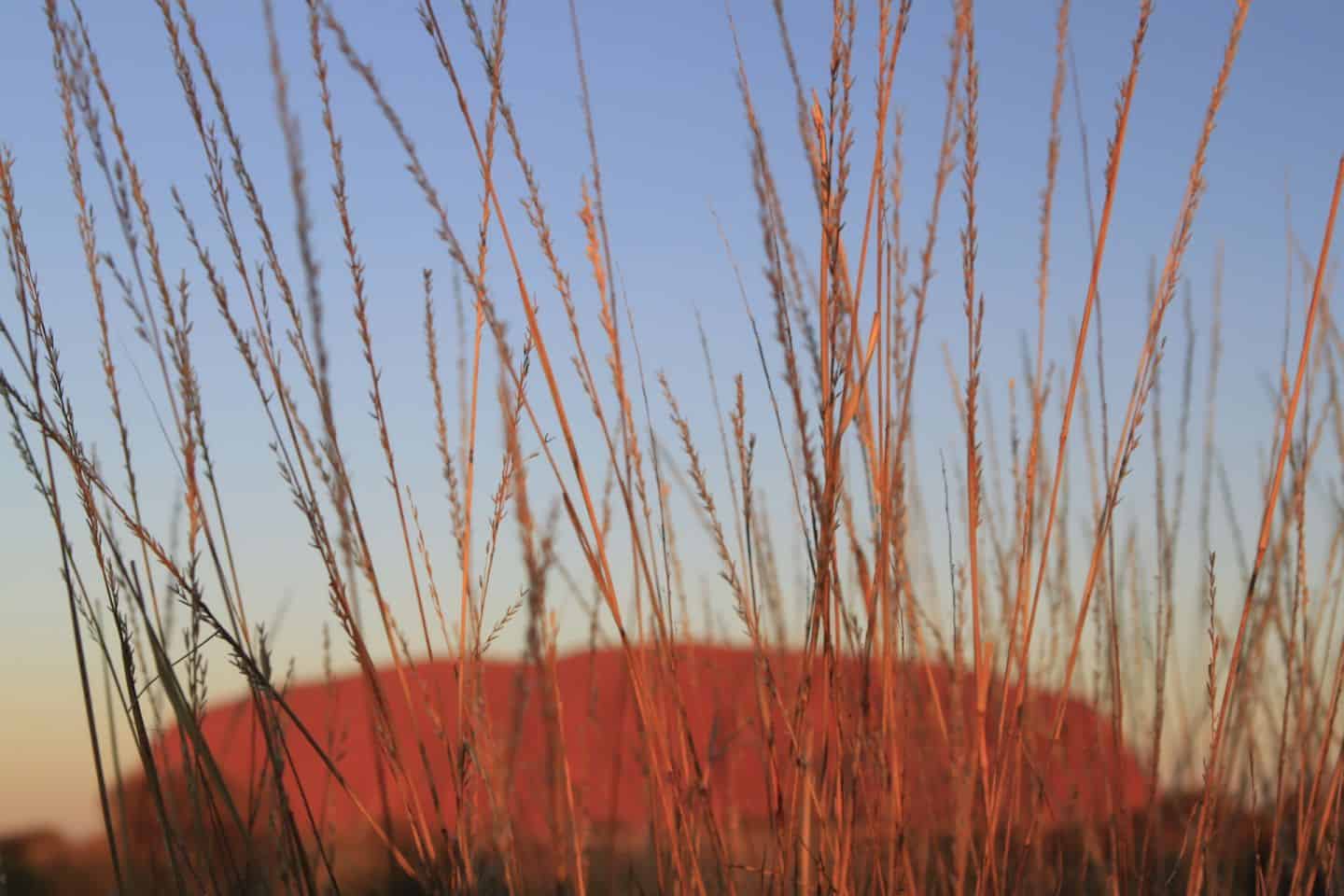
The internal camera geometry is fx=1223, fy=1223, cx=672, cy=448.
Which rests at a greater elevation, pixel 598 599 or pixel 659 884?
pixel 598 599

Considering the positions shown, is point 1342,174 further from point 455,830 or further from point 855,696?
point 455,830

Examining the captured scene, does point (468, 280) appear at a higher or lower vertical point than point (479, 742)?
higher

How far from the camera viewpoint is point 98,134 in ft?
4.45

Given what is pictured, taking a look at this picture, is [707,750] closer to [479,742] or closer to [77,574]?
[479,742]

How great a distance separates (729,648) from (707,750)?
0.77m

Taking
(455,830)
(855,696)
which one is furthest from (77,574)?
(855,696)

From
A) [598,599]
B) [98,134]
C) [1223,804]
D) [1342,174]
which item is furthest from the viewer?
[1223,804]

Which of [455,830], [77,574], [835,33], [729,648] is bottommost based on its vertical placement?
[455,830]

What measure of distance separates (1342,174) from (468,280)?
2.91 feet

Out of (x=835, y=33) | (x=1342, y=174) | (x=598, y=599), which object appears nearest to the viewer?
(x=835, y=33)

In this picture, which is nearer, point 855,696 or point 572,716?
point 855,696

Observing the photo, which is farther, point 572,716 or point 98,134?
point 572,716

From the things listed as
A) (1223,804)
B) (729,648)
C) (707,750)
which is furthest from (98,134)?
(1223,804)

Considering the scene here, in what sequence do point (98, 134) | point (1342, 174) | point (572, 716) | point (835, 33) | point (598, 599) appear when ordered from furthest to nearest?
point (572, 716) → point (598, 599) → point (98, 134) → point (1342, 174) → point (835, 33)
